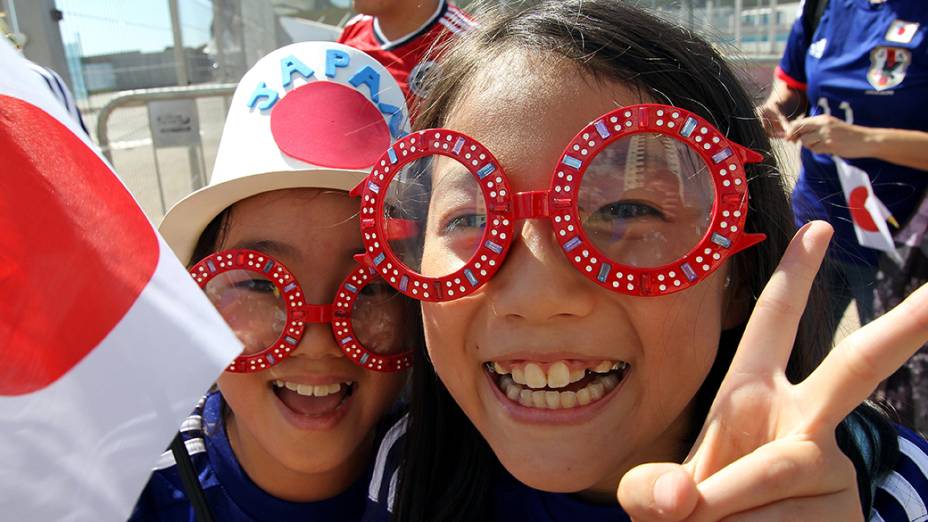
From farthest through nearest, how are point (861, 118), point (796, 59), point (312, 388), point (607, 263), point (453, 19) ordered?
point (796, 59) < point (453, 19) < point (861, 118) < point (312, 388) < point (607, 263)

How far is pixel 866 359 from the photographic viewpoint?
0.97 m

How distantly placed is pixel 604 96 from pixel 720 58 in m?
0.33

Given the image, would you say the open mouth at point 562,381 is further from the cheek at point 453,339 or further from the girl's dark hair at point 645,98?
the girl's dark hair at point 645,98

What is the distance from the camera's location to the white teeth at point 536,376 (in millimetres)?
1306

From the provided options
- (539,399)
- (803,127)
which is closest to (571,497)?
(539,399)

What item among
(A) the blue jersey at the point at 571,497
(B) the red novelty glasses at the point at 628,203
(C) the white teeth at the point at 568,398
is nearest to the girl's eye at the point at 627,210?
(B) the red novelty glasses at the point at 628,203

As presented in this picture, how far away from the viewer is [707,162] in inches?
48.8

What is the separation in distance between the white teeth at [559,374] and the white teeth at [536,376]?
0.01 meters

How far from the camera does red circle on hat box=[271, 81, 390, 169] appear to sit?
5.70 feet

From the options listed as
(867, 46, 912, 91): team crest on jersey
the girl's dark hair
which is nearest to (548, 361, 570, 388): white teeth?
the girl's dark hair

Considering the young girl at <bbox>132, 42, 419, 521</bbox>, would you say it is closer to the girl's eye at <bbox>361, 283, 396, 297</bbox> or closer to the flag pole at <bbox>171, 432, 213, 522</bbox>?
the girl's eye at <bbox>361, 283, 396, 297</bbox>

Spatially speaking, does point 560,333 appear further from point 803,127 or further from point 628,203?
point 803,127

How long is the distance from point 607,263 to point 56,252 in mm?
815

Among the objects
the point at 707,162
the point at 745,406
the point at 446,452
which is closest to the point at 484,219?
the point at 707,162
